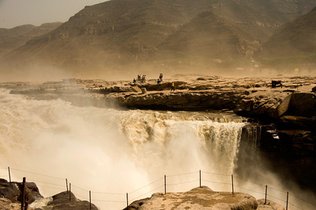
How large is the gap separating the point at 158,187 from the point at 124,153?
408 cm

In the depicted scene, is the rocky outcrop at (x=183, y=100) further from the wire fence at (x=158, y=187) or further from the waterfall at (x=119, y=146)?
the wire fence at (x=158, y=187)

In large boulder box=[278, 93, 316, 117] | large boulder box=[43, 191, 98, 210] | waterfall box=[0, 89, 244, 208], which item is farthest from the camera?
large boulder box=[278, 93, 316, 117]

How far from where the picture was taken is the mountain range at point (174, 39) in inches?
3979

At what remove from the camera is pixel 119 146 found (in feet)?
92.3

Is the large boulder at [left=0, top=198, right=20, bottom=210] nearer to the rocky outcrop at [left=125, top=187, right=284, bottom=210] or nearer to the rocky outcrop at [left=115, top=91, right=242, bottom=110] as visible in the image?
the rocky outcrop at [left=125, top=187, right=284, bottom=210]

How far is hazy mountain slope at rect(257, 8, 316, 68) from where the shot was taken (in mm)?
86500

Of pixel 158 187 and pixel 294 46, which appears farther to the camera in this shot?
pixel 294 46

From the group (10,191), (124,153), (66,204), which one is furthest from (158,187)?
(10,191)

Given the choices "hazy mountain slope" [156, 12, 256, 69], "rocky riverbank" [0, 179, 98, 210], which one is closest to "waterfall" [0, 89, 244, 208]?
"rocky riverbank" [0, 179, 98, 210]

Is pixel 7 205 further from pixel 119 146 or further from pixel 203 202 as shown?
pixel 119 146

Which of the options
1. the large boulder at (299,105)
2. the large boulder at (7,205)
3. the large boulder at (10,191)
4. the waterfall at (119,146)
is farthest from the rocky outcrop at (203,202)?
the large boulder at (299,105)

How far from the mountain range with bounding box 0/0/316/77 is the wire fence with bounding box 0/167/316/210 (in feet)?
201

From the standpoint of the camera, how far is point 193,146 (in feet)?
90.8

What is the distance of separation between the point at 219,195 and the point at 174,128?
43.8ft
